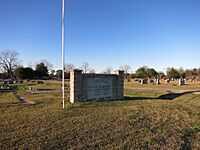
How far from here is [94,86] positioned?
37.0 feet

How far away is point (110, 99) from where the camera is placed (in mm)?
12156

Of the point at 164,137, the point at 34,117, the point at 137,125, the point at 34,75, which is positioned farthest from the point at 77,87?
the point at 34,75

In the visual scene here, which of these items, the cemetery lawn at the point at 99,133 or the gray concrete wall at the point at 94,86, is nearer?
the cemetery lawn at the point at 99,133

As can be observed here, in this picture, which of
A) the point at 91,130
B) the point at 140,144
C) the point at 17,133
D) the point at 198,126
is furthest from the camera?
the point at 198,126

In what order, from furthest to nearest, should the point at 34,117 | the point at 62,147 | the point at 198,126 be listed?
the point at 34,117 → the point at 198,126 → the point at 62,147

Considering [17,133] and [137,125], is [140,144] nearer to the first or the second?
[137,125]

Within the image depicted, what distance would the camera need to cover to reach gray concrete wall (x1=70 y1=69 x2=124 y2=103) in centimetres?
1030

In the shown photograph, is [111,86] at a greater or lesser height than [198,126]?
greater

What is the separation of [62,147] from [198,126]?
4932 mm

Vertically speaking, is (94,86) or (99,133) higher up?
(94,86)

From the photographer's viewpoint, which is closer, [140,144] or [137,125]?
[140,144]

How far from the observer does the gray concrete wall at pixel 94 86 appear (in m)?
10.3

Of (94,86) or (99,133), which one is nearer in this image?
(99,133)

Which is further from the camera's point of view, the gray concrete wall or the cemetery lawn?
the gray concrete wall
